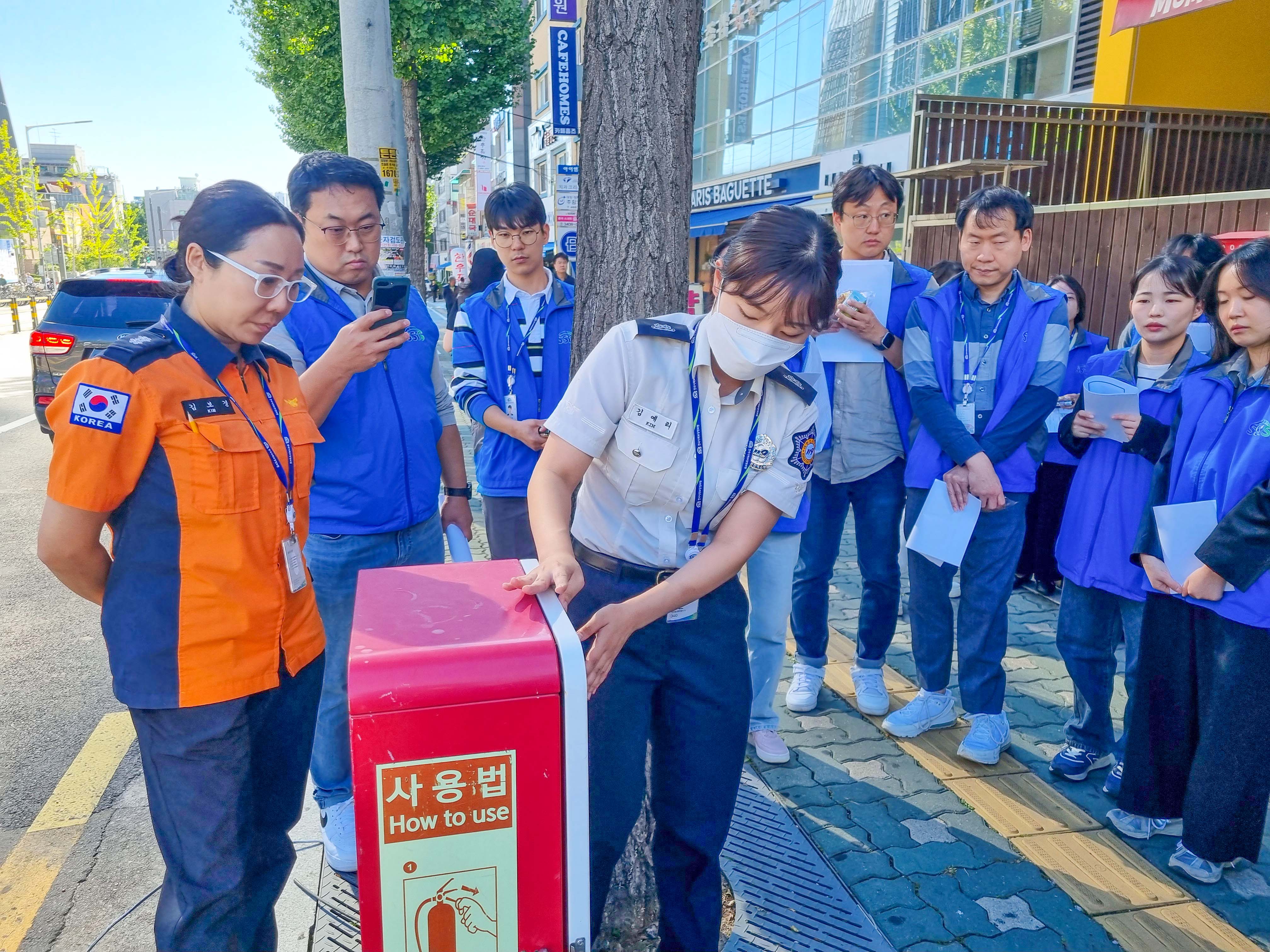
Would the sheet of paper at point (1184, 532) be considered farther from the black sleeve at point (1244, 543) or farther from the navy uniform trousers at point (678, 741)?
the navy uniform trousers at point (678, 741)

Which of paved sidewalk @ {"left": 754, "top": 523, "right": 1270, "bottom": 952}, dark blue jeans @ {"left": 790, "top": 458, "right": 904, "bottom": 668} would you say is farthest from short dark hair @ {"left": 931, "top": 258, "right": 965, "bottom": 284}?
paved sidewalk @ {"left": 754, "top": 523, "right": 1270, "bottom": 952}

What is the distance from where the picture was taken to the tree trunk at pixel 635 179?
2424 millimetres

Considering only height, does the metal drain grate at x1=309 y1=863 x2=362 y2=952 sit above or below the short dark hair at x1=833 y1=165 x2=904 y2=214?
below

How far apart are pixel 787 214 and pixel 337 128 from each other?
20.6m

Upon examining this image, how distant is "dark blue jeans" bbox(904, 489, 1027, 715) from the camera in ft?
11.1

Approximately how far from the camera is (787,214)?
185cm

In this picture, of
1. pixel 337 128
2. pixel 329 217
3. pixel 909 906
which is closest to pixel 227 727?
pixel 329 217

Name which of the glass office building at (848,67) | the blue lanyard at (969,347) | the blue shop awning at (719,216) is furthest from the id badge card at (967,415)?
the blue shop awning at (719,216)

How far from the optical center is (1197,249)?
3.44 meters

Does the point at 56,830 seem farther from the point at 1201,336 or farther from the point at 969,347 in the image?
the point at 1201,336

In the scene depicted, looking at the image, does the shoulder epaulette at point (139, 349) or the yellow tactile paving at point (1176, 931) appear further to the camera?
the yellow tactile paving at point (1176, 931)

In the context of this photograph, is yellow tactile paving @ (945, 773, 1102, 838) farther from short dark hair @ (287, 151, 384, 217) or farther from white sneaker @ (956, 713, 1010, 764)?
short dark hair @ (287, 151, 384, 217)

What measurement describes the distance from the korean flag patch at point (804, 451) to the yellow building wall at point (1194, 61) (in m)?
9.21

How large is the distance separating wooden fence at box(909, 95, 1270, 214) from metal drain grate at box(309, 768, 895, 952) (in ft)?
21.9
